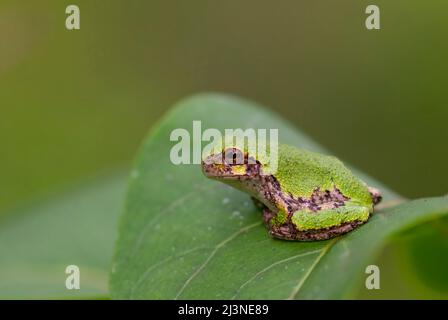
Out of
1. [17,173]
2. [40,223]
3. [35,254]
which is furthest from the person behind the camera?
[17,173]

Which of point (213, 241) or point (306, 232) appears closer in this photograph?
point (306, 232)

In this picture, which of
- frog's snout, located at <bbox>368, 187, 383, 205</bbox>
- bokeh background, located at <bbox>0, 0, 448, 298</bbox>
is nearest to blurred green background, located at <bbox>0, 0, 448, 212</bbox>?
bokeh background, located at <bbox>0, 0, 448, 298</bbox>

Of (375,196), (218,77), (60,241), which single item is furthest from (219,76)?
(375,196)

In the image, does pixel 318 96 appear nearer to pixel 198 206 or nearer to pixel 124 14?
pixel 124 14

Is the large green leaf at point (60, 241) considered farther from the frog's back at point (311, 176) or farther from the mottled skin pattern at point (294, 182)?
the frog's back at point (311, 176)

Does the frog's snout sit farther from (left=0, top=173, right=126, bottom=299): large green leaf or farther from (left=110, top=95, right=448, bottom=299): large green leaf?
(left=0, top=173, right=126, bottom=299): large green leaf

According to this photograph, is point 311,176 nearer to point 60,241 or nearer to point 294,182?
point 294,182

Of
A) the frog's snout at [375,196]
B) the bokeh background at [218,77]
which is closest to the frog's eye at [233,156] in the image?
the frog's snout at [375,196]

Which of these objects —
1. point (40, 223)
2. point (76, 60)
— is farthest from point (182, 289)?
point (76, 60)
